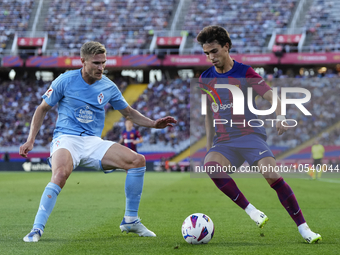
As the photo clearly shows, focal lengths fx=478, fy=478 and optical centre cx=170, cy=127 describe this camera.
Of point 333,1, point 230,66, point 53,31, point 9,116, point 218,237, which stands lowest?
point 9,116

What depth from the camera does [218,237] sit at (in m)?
5.65

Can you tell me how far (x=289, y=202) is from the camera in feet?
17.4

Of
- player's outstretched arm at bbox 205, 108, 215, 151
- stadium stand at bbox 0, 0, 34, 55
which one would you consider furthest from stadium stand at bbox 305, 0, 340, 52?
player's outstretched arm at bbox 205, 108, 215, 151

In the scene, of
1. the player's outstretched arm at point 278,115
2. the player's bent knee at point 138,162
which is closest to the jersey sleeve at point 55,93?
the player's bent knee at point 138,162

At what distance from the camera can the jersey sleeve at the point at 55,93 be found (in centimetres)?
562

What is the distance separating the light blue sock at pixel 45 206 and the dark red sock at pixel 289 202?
246 centimetres

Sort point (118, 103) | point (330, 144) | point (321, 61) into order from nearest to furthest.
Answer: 1. point (118, 103)
2. point (330, 144)
3. point (321, 61)

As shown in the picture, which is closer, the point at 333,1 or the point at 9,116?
the point at 9,116

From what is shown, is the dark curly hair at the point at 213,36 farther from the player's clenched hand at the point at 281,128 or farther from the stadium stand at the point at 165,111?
the stadium stand at the point at 165,111

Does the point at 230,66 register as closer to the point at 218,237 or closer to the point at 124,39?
the point at 218,237

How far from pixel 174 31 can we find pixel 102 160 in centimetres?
3328

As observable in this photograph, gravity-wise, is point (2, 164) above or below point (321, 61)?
below

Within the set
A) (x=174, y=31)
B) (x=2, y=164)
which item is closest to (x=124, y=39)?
(x=174, y=31)

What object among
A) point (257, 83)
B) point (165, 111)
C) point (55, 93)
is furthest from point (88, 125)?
point (165, 111)
